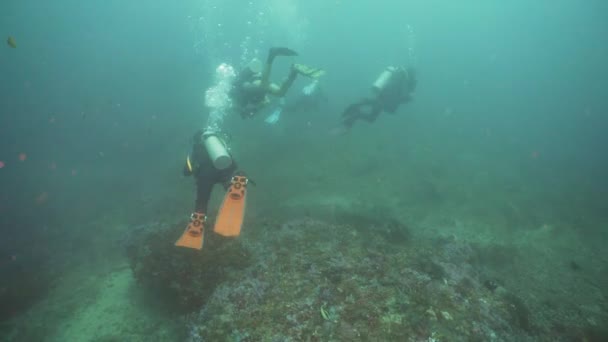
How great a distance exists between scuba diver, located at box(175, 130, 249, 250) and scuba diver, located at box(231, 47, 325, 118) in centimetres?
311

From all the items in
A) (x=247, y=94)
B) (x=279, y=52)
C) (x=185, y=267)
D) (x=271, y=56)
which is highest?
(x=279, y=52)

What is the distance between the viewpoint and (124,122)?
24.4m

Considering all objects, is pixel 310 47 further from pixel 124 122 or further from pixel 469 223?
pixel 469 223

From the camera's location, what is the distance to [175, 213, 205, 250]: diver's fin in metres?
4.41

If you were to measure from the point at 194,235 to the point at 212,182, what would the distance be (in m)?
0.88

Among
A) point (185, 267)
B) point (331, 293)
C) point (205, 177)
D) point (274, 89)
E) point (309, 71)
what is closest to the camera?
point (331, 293)

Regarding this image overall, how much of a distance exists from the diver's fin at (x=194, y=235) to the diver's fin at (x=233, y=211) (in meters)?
0.34

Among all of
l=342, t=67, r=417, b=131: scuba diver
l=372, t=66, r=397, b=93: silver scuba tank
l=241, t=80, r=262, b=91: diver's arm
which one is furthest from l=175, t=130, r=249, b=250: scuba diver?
l=372, t=66, r=397, b=93: silver scuba tank

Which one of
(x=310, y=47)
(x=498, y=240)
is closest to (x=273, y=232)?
(x=498, y=240)

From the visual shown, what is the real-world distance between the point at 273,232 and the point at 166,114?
22.6 meters

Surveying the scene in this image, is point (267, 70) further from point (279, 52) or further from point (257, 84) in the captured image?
point (279, 52)

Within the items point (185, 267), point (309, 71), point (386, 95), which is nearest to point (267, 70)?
point (309, 71)

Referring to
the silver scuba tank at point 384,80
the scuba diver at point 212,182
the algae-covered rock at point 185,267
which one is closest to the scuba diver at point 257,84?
the silver scuba tank at point 384,80

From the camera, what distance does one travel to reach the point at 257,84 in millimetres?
7973
